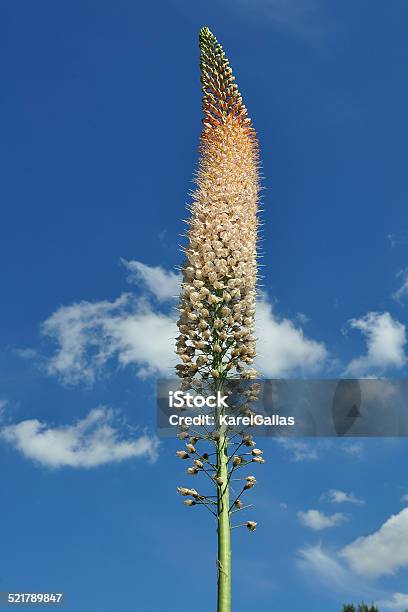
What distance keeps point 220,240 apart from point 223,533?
660 centimetres

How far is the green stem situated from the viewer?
564 inches

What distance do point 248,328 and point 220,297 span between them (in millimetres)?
947

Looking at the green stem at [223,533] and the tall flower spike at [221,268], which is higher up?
the tall flower spike at [221,268]

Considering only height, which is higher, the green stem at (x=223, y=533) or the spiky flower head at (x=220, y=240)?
the spiky flower head at (x=220, y=240)

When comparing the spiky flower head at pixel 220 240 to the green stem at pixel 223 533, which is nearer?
the green stem at pixel 223 533

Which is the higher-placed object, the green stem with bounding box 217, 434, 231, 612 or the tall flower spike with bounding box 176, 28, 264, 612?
the tall flower spike with bounding box 176, 28, 264, 612

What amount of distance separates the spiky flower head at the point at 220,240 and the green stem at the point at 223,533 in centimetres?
166

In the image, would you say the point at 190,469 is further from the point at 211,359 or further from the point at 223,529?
the point at 211,359

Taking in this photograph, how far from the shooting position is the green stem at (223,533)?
14336 mm

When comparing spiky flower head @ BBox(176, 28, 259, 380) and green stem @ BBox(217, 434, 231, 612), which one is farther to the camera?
spiky flower head @ BBox(176, 28, 259, 380)

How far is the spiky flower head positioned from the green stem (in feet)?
5.43

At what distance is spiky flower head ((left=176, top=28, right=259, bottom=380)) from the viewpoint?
16.2 meters

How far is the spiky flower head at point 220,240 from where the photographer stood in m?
16.2

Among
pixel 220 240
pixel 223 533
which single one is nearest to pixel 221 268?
pixel 220 240
